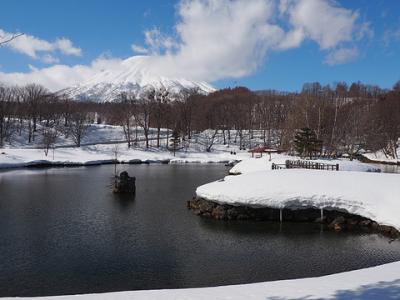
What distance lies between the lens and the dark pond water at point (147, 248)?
16.5 m

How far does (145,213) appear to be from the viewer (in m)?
29.4

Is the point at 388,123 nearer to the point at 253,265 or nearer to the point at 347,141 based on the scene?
the point at 347,141

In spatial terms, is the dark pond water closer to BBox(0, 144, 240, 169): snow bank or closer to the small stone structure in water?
the small stone structure in water

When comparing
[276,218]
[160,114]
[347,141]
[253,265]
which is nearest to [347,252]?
[253,265]

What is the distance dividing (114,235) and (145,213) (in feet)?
20.2

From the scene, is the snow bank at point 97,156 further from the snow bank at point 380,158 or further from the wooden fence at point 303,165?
the wooden fence at point 303,165

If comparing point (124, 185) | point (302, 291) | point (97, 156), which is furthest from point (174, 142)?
point (302, 291)

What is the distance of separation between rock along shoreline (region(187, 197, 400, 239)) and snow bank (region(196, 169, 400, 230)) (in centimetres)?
39

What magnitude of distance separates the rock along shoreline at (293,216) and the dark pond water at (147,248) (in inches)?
42.4

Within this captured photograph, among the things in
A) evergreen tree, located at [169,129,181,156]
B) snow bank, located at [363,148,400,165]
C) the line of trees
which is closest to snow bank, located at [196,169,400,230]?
the line of trees

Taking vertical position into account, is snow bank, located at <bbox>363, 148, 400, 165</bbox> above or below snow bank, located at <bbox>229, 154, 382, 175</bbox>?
above

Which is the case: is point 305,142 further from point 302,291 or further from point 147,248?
point 302,291

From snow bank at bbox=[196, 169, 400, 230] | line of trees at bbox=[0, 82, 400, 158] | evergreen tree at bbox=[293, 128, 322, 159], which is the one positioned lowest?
snow bank at bbox=[196, 169, 400, 230]

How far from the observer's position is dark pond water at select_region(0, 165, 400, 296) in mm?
16547
